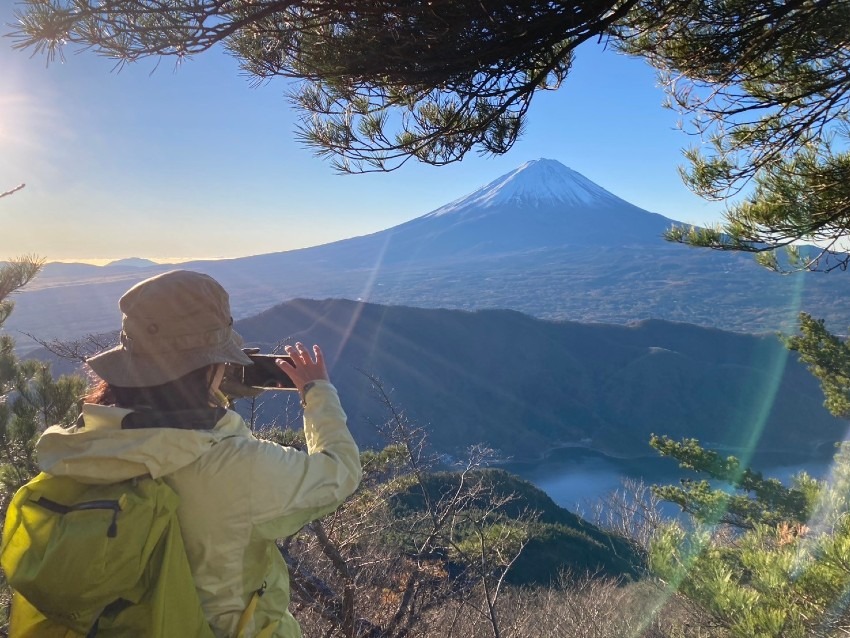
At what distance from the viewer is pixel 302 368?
3.76 ft

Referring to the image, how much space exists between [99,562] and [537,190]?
119m

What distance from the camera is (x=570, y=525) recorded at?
16.7 meters

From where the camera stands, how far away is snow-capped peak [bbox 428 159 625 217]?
364 feet

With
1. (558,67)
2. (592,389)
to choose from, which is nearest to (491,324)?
(592,389)

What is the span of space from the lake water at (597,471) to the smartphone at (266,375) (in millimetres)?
25663

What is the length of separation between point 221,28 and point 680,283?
86786mm

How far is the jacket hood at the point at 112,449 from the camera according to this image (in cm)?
81

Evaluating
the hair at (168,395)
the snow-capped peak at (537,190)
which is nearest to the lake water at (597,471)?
the hair at (168,395)

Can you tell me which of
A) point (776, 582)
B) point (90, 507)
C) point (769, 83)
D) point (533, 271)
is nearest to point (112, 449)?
point (90, 507)

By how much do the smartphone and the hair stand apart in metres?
0.24

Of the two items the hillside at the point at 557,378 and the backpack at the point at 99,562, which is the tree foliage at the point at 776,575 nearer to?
the backpack at the point at 99,562

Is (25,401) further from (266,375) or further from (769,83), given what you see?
(769,83)

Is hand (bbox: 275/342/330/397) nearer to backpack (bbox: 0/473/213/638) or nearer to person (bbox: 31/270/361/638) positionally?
person (bbox: 31/270/361/638)

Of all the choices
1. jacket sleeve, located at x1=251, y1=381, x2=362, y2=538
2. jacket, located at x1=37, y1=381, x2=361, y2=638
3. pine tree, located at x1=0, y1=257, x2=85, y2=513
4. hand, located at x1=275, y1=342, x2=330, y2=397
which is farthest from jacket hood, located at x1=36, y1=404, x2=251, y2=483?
pine tree, located at x1=0, y1=257, x2=85, y2=513
